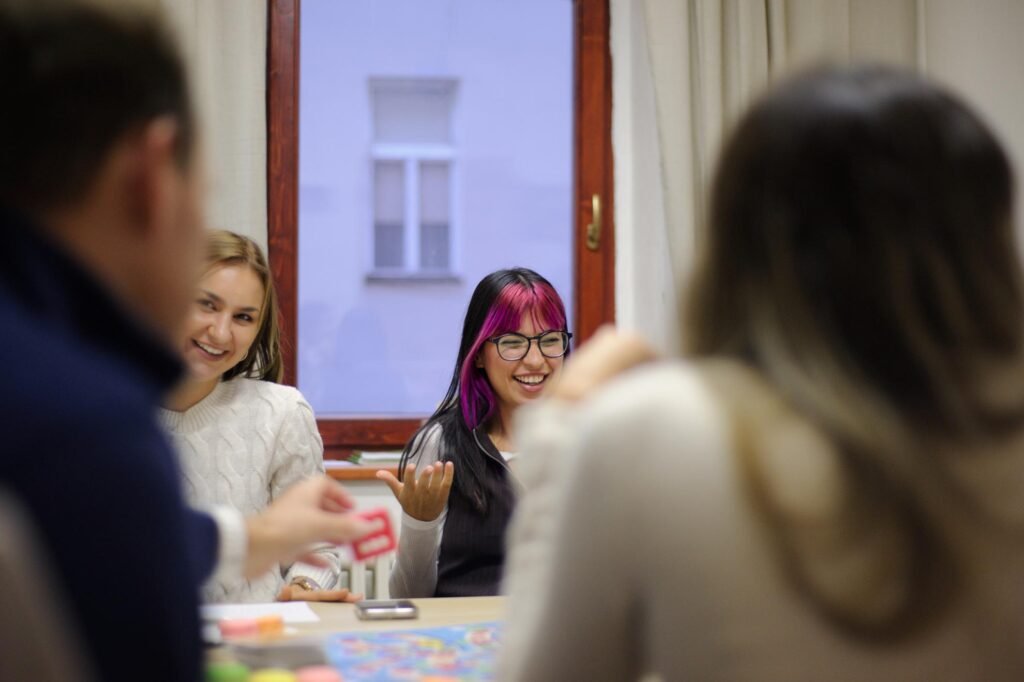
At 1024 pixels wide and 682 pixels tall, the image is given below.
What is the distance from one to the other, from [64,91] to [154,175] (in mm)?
72

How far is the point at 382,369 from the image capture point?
3219 millimetres

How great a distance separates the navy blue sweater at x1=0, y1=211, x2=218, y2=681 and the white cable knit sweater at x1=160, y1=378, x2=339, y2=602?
148 centimetres

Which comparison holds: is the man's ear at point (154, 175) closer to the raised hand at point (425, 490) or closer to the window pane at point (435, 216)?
the raised hand at point (425, 490)

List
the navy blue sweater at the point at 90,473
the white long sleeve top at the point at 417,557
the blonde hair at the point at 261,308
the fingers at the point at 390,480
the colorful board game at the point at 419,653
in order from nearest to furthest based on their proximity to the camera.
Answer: the navy blue sweater at the point at 90,473, the colorful board game at the point at 419,653, the fingers at the point at 390,480, the white long sleeve top at the point at 417,557, the blonde hair at the point at 261,308

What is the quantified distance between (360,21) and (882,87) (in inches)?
107

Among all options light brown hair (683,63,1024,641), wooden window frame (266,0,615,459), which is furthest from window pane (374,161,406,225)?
light brown hair (683,63,1024,641)

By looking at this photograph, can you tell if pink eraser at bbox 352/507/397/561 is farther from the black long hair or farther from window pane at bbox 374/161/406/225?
window pane at bbox 374/161/406/225

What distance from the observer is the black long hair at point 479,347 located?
7.39ft

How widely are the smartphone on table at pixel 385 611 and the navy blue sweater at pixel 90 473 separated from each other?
0.96 metres

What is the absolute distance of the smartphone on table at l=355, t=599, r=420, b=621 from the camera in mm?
1539

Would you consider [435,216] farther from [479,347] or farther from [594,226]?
[479,347]

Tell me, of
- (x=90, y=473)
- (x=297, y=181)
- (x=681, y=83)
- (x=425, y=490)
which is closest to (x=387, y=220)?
(x=297, y=181)

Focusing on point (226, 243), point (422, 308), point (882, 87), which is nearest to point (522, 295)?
point (226, 243)

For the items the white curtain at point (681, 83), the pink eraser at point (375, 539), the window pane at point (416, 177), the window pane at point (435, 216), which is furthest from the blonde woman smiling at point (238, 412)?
the white curtain at point (681, 83)
